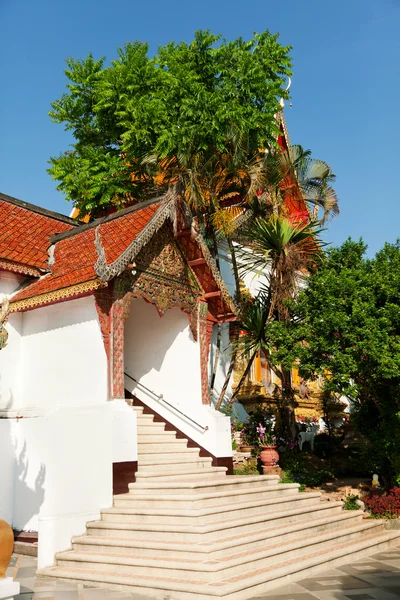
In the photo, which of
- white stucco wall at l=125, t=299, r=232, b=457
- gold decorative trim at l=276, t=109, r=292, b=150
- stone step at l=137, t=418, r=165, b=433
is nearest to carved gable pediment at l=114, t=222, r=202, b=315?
white stucco wall at l=125, t=299, r=232, b=457

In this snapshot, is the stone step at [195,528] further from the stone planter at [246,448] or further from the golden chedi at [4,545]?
the stone planter at [246,448]

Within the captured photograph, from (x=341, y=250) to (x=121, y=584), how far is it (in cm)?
693

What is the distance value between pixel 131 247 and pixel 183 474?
11.7ft

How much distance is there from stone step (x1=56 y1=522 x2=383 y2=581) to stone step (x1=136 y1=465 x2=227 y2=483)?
5.05 ft

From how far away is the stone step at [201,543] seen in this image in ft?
21.8

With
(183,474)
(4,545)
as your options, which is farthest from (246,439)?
(4,545)

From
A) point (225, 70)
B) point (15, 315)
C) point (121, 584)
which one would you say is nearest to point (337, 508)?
point (121, 584)

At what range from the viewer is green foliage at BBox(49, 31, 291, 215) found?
1254cm

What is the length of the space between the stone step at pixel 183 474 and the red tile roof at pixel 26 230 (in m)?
4.01

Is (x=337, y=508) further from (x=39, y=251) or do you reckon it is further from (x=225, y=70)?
(x=225, y=70)

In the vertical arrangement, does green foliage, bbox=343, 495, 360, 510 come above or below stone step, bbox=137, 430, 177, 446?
below

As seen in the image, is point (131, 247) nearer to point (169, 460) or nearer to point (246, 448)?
point (169, 460)

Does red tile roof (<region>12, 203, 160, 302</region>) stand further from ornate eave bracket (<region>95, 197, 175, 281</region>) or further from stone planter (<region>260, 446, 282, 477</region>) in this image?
stone planter (<region>260, 446, 282, 477</region>)

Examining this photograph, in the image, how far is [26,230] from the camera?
448 inches
